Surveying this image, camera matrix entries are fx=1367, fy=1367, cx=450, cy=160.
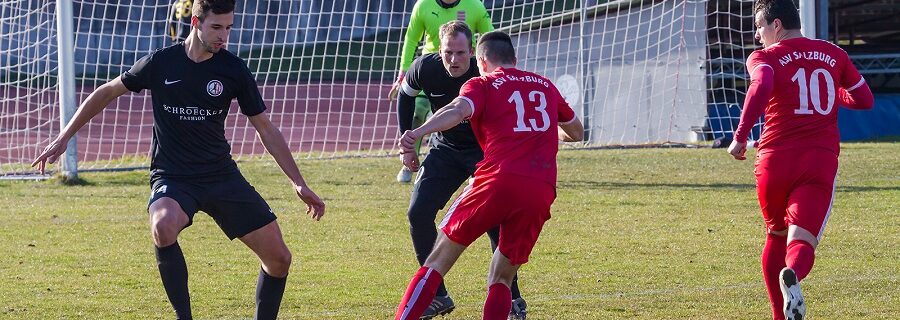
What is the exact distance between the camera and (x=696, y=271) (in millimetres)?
8281

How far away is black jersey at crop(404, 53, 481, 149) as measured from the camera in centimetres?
725

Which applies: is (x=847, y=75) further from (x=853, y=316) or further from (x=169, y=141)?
(x=169, y=141)

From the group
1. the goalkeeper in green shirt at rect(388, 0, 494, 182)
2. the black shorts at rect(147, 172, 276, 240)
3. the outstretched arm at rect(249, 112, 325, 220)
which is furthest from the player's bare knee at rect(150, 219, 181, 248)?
the goalkeeper in green shirt at rect(388, 0, 494, 182)

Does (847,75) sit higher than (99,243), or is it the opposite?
(847,75)

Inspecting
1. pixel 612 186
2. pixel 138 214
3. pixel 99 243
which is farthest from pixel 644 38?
pixel 99 243

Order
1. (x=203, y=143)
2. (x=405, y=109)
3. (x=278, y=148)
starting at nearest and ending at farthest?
(x=203, y=143), (x=278, y=148), (x=405, y=109)

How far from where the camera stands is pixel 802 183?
6281 mm

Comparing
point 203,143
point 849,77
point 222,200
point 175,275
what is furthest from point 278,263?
point 849,77

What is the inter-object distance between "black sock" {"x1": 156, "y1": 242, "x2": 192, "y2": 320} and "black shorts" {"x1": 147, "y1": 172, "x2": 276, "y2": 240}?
19 centimetres

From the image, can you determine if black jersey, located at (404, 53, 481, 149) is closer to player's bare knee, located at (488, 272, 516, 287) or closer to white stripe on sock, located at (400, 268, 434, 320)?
player's bare knee, located at (488, 272, 516, 287)

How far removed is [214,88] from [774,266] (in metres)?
2.77

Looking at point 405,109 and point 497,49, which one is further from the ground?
point 497,49

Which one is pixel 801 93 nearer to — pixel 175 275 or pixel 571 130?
pixel 571 130

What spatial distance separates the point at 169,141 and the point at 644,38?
38.7ft
